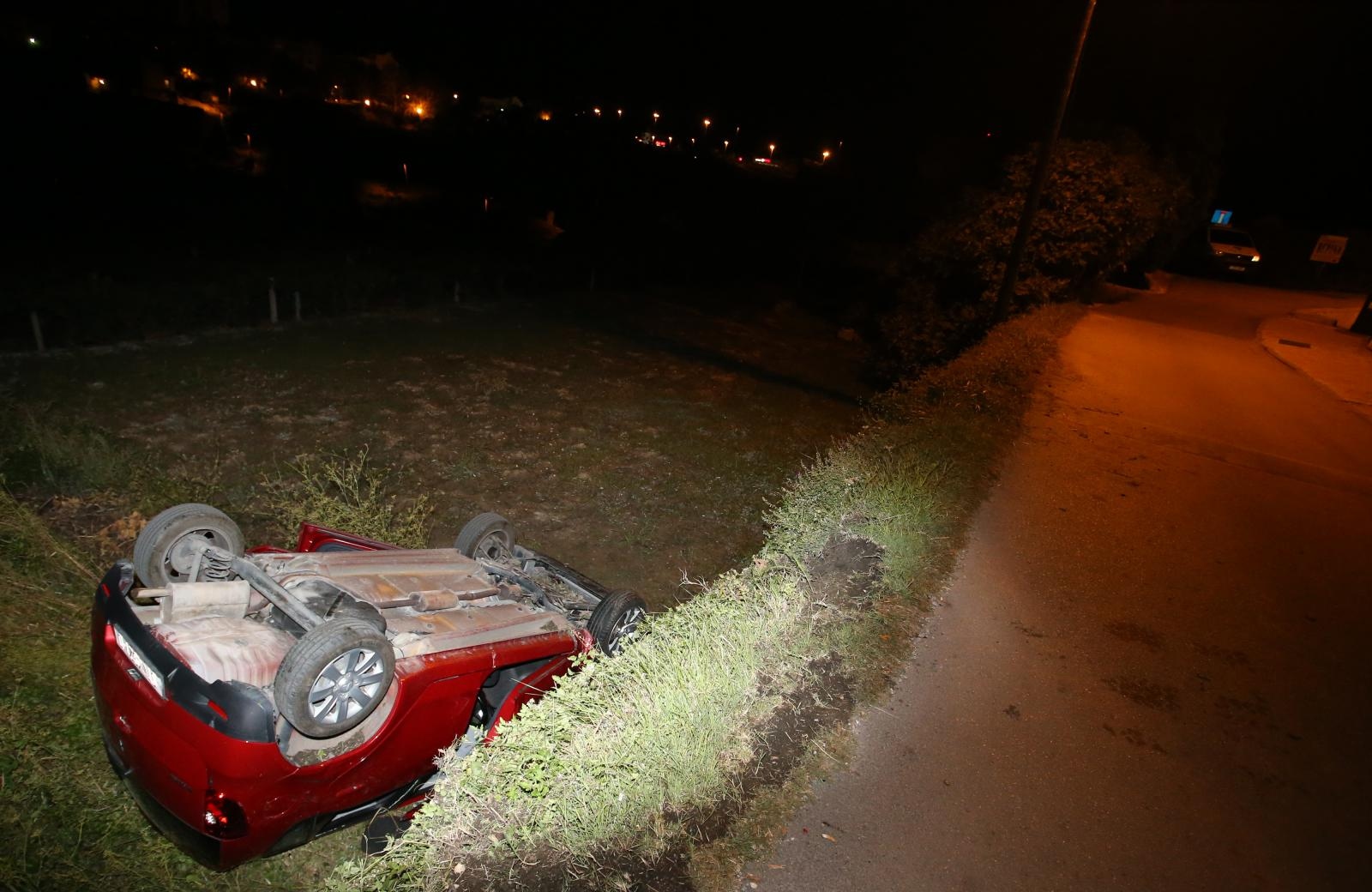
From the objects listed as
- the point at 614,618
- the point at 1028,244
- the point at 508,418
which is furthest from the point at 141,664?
the point at 1028,244

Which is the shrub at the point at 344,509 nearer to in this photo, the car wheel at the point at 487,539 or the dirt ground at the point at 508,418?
the dirt ground at the point at 508,418

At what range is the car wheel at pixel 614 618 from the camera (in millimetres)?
4809

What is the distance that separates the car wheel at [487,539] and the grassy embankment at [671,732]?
2215mm

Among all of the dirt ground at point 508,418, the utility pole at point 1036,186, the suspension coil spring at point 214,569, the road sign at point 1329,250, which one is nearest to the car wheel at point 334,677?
the suspension coil spring at point 214,569

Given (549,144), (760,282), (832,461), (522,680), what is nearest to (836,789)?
(522,680)

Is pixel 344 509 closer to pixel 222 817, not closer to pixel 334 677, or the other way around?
pixel 334 677

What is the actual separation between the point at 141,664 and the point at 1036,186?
561 inches

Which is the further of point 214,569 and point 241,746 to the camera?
point 214,569

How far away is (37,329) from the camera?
37.7 ft

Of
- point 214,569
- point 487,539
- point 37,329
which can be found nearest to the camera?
point 214,569

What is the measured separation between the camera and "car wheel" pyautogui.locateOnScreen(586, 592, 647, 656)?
4.81 meters

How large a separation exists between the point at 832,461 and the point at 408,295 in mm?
15158

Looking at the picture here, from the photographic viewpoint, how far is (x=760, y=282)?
31.2m

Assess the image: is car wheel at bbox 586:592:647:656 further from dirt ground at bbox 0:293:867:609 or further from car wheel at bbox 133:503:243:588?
car wheel at bbox 133:503:243:588
